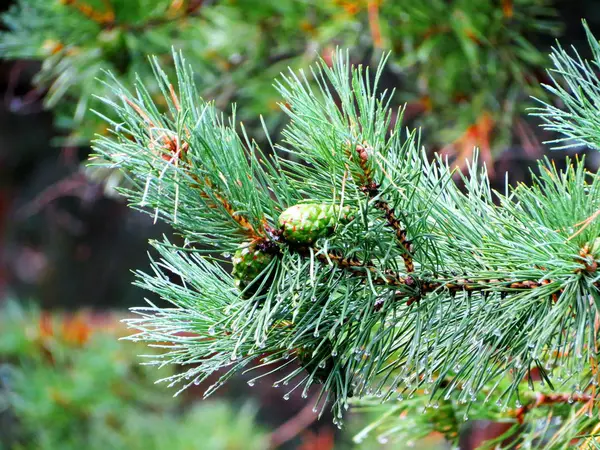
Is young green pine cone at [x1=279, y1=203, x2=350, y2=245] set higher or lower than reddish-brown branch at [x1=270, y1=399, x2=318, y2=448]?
higher

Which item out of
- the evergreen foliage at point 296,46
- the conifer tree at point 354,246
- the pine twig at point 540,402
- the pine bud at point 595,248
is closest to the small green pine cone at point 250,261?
the conifer tree at point 354,246

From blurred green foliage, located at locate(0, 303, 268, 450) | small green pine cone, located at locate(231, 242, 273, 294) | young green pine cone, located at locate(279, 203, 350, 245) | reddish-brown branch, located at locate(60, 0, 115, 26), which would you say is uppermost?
reddish-brown branch, located at locate(60, 0, 115, 26)

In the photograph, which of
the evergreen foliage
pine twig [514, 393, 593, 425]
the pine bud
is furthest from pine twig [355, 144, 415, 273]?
Result: the evergreen foliage

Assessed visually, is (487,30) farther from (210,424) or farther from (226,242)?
(210,424)

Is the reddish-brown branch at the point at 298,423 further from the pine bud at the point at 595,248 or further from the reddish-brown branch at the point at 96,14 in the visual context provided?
the reddish-brown branch at the point at 96,14

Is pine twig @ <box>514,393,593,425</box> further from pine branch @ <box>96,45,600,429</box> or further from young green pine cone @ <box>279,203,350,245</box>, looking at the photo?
young green pine cone @ <box>279,203,350,245</box>
